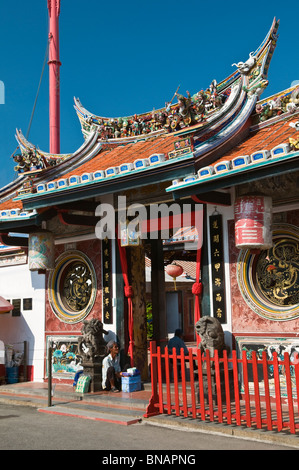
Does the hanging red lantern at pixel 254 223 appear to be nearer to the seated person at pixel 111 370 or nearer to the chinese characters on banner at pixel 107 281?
the seated person at pixel 111 370

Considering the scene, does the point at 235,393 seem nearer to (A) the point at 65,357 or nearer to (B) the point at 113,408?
(B) the point at 113,408

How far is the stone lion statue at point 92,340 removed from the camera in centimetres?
990

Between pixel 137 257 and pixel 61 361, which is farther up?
pixel 137 257

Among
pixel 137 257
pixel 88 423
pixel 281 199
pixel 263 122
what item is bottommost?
pixel 88 423

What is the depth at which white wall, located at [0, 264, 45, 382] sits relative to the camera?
1195 centimetres

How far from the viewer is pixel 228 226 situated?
9062mm

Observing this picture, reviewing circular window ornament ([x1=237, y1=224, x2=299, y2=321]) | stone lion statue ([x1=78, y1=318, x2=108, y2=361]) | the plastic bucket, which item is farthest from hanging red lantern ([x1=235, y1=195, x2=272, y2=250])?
the plastic bucket

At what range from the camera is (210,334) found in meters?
8.27

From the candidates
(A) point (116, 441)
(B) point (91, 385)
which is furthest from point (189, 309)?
(A) point (116, 441)

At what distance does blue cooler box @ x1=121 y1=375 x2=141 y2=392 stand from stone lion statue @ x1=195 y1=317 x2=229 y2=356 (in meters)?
1.96

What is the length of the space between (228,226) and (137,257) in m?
2.52

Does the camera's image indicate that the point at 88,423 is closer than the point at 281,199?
Yes

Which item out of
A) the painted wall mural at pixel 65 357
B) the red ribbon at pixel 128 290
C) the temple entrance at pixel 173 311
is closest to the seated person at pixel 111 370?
the red ribbon at pixel 128 290
